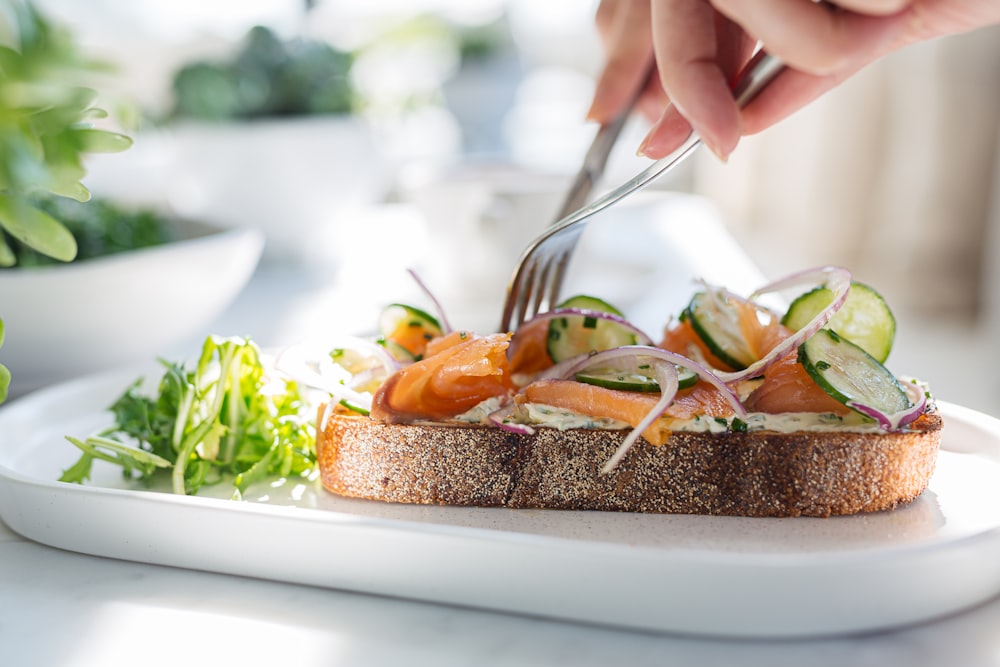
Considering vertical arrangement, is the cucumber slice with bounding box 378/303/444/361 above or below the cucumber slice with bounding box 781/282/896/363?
above

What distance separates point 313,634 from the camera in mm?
861

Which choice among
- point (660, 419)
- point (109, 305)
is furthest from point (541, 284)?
point (109, 305)

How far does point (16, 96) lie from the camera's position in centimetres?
63

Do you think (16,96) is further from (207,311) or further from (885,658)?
(207,311)

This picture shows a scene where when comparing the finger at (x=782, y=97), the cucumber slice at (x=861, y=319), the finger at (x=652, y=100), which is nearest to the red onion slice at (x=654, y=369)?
the cucumber slice at (x=861, y=319)

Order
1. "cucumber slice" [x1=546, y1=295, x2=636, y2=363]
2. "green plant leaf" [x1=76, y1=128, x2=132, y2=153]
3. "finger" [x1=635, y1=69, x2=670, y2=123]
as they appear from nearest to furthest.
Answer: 1. "green plant leaf" [x1=76, y1=128, x2=132, y2=153]
2. "cucumber slice" [x1=546, y1=295, x2=636, y2=363]
3. "finger" [x1=635, y1=69, x2=670, y2=123]

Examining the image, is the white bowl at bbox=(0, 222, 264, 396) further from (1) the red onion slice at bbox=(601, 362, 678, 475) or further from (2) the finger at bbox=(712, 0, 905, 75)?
(2) the finger at bbox=(712, 0, 905, 75)

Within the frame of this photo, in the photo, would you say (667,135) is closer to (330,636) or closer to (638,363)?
(638,363)

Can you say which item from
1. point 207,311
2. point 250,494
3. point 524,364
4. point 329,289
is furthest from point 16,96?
point 329,289

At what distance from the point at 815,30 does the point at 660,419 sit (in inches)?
18.6

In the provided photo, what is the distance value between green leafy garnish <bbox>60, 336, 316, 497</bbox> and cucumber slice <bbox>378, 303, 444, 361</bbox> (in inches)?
6.5

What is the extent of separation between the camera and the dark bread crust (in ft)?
3.45

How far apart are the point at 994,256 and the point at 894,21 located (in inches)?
166

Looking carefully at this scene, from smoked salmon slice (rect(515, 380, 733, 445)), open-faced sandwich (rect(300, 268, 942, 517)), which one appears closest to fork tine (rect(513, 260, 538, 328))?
open-faced sandwich (rect(300, 268, 942, 517))
